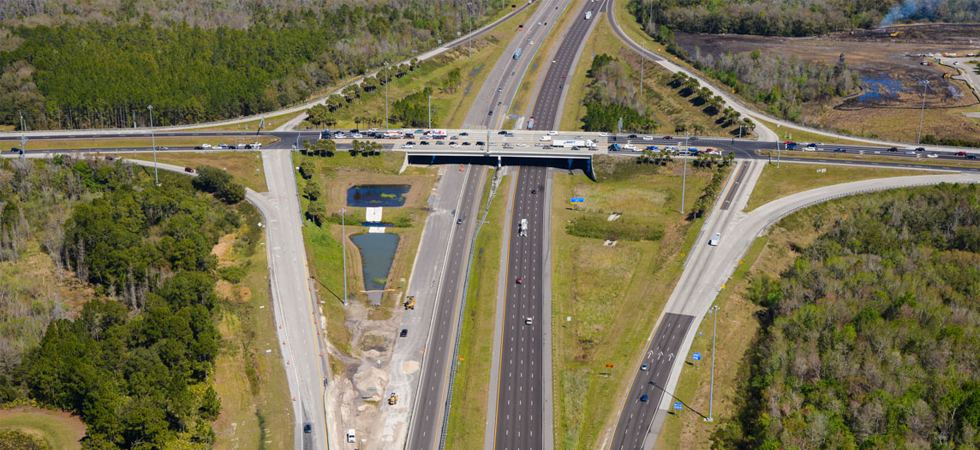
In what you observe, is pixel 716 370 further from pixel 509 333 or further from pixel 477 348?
pixel 477 348

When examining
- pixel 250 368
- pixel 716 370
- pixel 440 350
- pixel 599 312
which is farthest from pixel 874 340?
pixel 250 368

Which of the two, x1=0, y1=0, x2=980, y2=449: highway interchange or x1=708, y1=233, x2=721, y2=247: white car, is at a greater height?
x1=708, y1=233, x2=721, y2=247: white car

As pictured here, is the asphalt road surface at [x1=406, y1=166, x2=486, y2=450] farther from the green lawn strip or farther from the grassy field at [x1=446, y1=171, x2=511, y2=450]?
the green lawn strip

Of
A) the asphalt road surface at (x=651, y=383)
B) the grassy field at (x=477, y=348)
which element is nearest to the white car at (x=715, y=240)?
the asphalt road surface at (x=651, y=383)

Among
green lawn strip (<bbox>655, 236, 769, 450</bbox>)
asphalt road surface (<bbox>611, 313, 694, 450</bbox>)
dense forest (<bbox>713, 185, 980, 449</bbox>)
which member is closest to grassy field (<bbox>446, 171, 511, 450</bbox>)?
asphalt road surface (<bbox>611, 313, 694, 450</bbox>)

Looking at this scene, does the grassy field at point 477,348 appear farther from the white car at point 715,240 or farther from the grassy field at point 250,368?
the white car at point 715,240
